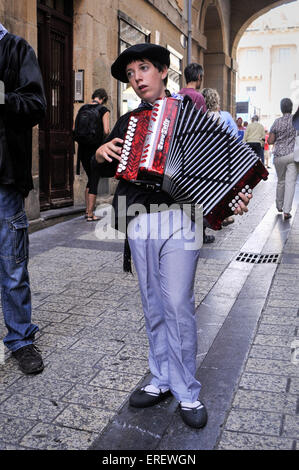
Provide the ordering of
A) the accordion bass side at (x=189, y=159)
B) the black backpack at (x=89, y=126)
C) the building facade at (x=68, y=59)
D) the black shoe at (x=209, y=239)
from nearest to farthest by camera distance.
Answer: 1. the accordion bass side at (x=189, y=159)
2. the black shoe at (x=209, y=239)
3. the building facade at (x=68, y=59)
4. the black backpack at (x=89, y=126)

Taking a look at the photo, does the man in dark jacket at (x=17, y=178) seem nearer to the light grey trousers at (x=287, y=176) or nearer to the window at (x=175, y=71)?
the light grey trousers at (x=287, y=176)

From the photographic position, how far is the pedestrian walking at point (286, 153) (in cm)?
842

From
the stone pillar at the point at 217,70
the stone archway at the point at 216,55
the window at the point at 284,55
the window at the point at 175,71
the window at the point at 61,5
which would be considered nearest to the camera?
the window at the point at 61,5

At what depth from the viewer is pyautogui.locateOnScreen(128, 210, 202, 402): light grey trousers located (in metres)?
2.58

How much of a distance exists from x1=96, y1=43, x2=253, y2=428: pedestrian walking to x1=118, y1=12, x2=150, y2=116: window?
8.74m

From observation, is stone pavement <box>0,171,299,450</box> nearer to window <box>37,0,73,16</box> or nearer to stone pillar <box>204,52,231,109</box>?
window <box>37,0,73,16</box>

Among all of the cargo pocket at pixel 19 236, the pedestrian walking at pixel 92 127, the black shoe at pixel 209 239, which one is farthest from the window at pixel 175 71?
the cargo pocket at pixel 19 236

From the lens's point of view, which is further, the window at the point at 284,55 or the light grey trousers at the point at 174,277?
the window at the point at 284,55

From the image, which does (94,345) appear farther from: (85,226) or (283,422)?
(85,226)

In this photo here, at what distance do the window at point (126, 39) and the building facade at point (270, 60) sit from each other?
52810 mm

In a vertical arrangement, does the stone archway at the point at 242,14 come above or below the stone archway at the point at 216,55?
above

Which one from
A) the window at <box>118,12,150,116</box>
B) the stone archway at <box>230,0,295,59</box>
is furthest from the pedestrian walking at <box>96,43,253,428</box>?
the stone archway at <box>230,0,295,59</box>
